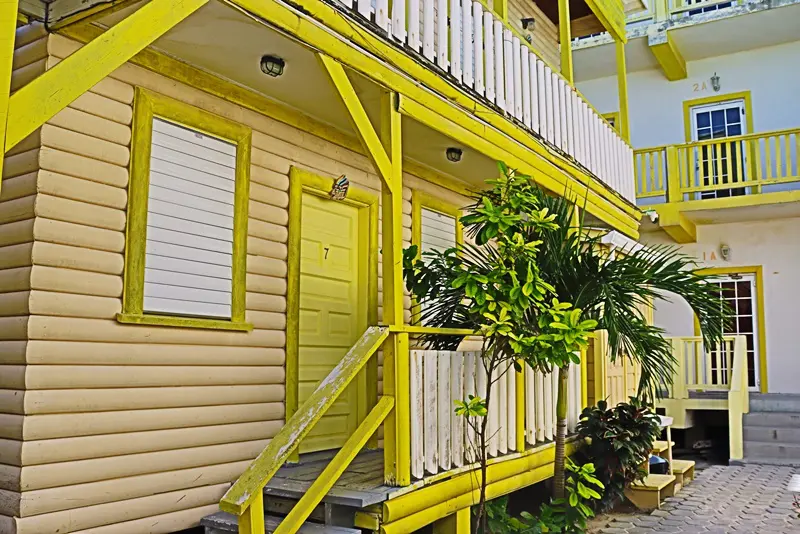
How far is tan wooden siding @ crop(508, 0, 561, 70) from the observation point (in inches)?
382

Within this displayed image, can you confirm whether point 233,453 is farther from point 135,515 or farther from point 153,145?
point 153,145

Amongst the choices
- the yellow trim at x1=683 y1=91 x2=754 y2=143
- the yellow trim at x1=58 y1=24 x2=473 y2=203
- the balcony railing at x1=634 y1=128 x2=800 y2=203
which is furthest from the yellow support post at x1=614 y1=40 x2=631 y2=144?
the yellow trim at x1=683 y1=91 x2=754 y2=143

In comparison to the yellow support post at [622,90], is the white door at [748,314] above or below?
below

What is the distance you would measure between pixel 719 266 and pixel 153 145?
12085 mm

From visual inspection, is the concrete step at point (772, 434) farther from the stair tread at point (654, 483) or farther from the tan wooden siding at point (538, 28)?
the tan wooden siding at point (538, 28)

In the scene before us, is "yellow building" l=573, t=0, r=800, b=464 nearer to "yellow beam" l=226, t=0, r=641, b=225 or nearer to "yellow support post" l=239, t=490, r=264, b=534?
"yellow beam" l=226, t=0, r=641, b=225

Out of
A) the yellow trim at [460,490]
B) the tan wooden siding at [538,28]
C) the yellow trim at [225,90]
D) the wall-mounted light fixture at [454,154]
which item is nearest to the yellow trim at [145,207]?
the yellow trim at [225,90]

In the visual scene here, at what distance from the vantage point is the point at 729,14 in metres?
13.3

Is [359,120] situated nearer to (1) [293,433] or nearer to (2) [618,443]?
(1) [293,433]

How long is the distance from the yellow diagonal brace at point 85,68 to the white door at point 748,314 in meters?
12.4

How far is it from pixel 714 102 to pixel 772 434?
685cm

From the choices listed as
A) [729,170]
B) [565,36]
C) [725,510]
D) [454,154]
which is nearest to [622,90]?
[565,36]

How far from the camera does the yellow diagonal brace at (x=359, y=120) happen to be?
428cm

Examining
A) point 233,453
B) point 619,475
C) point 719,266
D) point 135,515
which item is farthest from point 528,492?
point 719,266
